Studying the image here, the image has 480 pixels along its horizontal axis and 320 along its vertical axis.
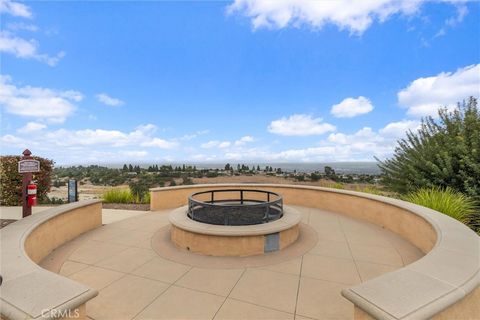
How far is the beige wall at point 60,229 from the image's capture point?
4.33 meters

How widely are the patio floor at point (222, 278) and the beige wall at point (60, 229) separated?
215 mm

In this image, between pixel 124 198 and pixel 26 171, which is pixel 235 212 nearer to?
pixel 26 171

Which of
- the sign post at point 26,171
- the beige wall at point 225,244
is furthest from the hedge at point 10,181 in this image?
the beige wall at point 225,244

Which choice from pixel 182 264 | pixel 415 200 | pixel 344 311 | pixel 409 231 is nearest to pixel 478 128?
pixel 415 200

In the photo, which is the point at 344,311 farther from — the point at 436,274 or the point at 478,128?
the point at 478,128

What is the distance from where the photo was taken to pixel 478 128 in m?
7.93

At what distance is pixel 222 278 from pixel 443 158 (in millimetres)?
8620

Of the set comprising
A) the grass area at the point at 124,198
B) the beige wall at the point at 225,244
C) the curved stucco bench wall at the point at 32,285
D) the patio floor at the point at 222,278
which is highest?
the curved stucco bench wall at the point at 32,285

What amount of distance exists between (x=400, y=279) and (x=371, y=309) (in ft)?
2.00

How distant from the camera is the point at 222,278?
3.86m

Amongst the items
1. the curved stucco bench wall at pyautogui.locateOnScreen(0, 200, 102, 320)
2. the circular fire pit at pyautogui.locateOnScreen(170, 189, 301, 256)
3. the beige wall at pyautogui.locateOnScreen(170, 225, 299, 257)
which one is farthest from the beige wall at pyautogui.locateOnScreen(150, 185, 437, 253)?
the curved stucco bench wall at pyautogui.locateOnScreen(0, 200, 102, 320)

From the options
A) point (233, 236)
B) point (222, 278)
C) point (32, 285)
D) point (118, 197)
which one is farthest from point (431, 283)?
point (118, 197)

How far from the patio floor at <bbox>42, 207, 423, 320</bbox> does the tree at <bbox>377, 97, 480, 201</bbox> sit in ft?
12.3

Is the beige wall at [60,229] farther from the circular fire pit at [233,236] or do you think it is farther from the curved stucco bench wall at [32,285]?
the circular fire pit at [233,236]
